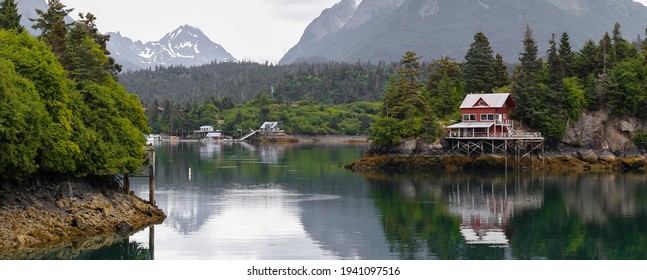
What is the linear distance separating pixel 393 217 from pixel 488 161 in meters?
48.9

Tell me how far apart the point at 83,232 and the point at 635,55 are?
99901 mm

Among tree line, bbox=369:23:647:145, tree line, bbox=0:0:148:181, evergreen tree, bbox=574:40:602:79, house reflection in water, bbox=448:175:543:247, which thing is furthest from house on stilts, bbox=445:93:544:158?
tree line, bbox=0:0:148:181

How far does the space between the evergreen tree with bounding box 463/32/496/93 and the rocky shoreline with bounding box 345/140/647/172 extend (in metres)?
17.9

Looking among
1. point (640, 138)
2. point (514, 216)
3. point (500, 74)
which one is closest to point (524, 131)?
point (640, 138)

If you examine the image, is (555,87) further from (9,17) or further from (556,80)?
(9,17)

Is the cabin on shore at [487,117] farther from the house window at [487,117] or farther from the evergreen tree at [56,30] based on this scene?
the evergreen tree at [56,30]

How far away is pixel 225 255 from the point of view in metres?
47.1

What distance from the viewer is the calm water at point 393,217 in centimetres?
4888

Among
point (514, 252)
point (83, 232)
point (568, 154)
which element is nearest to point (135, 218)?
point (83, 232)

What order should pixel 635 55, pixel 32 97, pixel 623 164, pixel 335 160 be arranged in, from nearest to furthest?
1. pixel 32 97
2. pixel 623 164
3. pixel 635 55
4. pixel 335 160

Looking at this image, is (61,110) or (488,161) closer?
(61,110)

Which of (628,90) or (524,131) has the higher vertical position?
(628,90)

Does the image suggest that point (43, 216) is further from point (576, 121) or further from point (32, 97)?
point (576, 121)

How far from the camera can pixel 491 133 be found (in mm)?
112312
